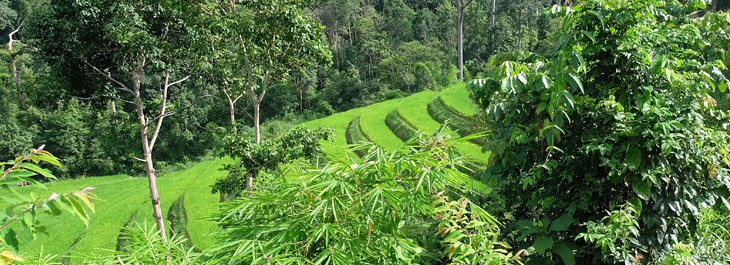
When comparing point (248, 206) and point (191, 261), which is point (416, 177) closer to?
point (248, 206)

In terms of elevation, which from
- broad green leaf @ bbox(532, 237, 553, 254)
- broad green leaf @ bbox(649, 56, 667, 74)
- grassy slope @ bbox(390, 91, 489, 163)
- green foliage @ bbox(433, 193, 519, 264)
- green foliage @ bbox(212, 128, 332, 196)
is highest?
broad green leaf @ bbox(649, 56, 667, 74)

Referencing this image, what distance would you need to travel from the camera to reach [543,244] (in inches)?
70.8

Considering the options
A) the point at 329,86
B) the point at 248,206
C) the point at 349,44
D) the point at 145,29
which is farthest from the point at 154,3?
the point at 349,44

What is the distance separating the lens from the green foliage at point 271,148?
591 cm

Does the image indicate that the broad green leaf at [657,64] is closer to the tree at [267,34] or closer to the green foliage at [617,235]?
the green foliage at [617,235]

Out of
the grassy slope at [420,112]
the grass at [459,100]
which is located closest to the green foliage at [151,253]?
the grassy slope at [420,112]

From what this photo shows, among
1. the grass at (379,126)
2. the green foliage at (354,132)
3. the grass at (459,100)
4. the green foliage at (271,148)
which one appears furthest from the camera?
the green foliage at (354,132)

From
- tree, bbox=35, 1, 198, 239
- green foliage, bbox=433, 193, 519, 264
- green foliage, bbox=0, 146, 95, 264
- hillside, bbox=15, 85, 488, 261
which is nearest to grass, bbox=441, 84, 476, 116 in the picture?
hillside, bbox=15, 85, 488, 261

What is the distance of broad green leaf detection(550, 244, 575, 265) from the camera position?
1.80 metres

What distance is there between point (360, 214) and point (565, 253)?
0.81m

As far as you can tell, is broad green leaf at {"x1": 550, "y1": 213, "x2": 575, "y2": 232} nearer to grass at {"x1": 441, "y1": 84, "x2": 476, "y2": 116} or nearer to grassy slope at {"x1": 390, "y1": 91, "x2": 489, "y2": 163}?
grassy slope at {"x1": 390, "y1": 91, "x2": 489, "y2": 163}

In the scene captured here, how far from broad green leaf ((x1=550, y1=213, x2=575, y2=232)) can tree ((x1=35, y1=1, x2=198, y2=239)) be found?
4838 mm

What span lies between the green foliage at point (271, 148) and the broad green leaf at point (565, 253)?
4.11 meters

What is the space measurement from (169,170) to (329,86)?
907 centimetres
